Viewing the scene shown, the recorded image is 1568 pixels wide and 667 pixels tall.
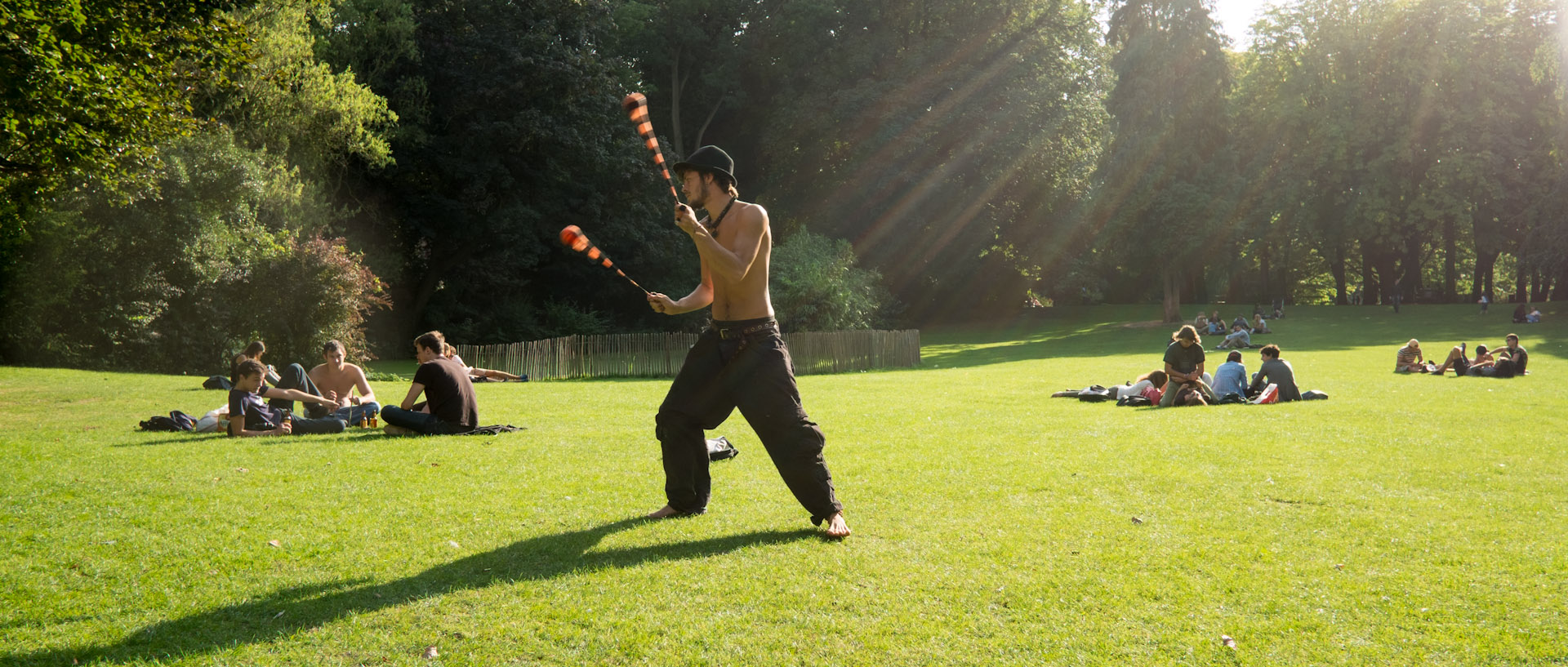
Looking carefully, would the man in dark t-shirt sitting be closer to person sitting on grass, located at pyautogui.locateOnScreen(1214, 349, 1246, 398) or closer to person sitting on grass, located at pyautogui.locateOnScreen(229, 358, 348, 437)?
person sitting on grass, located at pyautogui.locateOnScreen(229, 358, 348, 437)

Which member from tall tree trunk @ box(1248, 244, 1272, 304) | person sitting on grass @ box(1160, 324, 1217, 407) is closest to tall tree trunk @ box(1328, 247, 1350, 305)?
tall tree trunk @ box(1248, 244, 1272, 304)

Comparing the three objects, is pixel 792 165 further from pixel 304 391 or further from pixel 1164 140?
pixel 304 391

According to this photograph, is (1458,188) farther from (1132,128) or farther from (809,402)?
(809,402)

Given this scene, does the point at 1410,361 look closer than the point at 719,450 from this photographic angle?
No

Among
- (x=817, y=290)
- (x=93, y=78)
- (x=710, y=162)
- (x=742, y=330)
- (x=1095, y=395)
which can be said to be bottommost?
(x=1095, y=395)

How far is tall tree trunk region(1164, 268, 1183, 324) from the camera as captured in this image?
1870 inches

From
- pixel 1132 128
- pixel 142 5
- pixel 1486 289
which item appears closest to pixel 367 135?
pixel 142 5

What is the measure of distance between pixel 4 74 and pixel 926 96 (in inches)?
1351

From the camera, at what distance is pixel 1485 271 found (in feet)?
165

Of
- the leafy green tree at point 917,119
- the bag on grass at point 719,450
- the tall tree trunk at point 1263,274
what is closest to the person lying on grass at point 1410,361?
the bag on grass at point 719,450

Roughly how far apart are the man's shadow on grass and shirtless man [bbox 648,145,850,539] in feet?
1.53

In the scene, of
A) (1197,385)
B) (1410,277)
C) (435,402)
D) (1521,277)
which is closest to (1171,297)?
(1410,277)

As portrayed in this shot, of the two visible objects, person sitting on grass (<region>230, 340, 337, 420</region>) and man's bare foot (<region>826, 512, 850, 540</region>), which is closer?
man's bare foot (<region>826, 512, 850, 540</region>)

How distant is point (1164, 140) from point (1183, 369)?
121 ft
